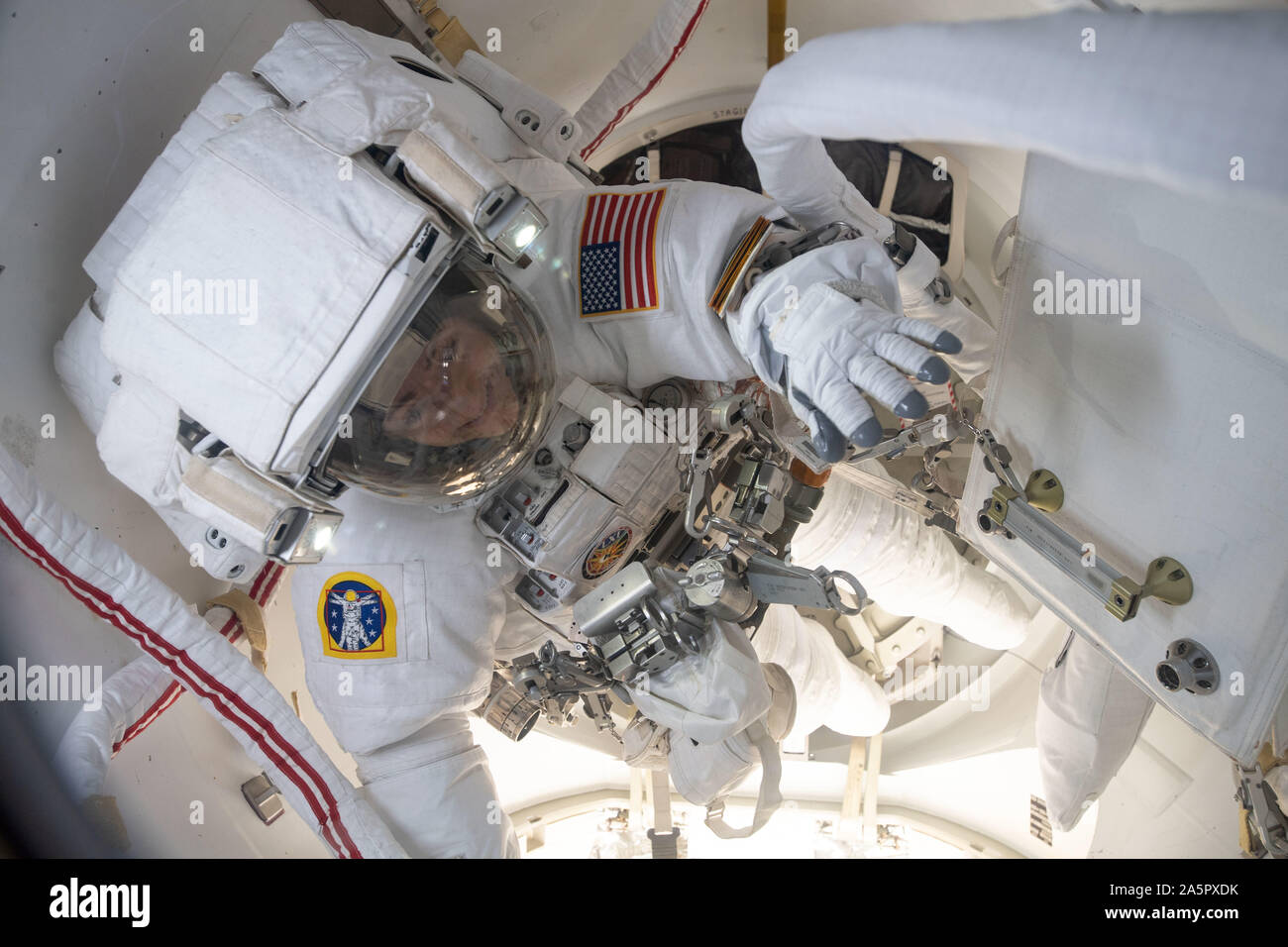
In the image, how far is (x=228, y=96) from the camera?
4.10 ft

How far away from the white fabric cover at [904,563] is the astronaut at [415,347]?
0.59 metres

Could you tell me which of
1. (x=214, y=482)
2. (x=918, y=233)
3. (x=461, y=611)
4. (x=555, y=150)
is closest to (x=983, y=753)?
(x=918, y=233)

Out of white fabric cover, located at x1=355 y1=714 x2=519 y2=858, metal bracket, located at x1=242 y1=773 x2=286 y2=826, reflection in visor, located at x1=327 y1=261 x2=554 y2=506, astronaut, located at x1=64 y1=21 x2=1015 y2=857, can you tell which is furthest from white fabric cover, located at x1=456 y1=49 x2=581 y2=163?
metal bracket, located at x1=242 y1=773 x2=286 y2=826

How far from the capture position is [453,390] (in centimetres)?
121

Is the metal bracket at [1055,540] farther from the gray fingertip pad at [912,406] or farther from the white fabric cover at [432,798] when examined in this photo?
the white fabric cover at [432,798]

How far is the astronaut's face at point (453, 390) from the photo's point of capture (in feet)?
3.90

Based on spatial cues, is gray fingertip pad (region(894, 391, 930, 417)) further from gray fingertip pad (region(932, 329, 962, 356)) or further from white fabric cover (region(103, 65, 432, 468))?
white fabric cover (region(103, 65, 432, 468))

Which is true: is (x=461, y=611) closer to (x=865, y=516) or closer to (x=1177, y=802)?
(x=865, y=516)

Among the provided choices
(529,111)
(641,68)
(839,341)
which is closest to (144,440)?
(529,111)

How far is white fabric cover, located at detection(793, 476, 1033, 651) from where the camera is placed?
195 centimetres

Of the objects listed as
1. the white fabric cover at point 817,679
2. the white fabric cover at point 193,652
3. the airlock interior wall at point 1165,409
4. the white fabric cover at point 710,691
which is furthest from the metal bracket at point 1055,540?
the white fabric cover at point 193,652

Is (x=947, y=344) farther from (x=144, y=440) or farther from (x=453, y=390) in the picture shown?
(x=144, y=440)

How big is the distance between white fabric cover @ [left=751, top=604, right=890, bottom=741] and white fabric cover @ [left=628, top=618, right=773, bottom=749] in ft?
1.77
